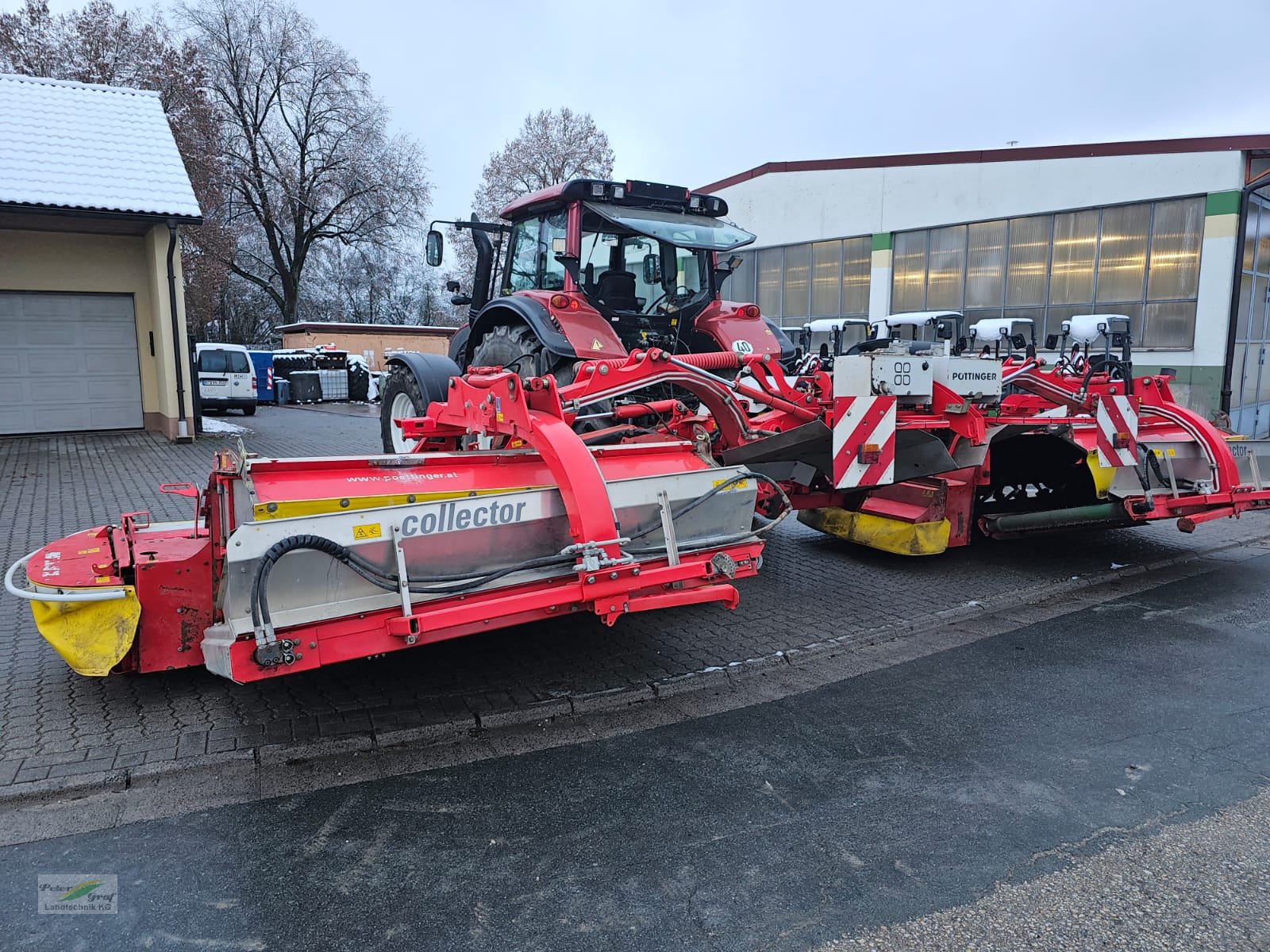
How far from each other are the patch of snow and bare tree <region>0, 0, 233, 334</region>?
8925mm

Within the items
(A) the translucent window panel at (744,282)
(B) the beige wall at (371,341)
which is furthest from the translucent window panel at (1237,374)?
(B) the beige wall at (371,341)

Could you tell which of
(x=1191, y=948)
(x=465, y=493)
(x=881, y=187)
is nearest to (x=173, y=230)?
(x=465, y=493)

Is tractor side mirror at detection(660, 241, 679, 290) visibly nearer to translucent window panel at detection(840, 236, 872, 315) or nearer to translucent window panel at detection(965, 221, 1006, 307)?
translucent window panel at detection(965, 221, 1006, 307)

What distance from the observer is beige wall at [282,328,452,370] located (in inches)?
1142

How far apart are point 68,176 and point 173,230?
59.8 inches

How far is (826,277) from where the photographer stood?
→ 74.7 ft

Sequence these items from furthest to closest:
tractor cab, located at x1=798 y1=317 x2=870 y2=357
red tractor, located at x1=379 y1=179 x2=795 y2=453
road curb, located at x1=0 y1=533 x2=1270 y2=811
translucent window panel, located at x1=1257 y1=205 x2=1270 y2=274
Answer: translucent window panel, located at x1=1257 y1=205 x2=1270 y2=274 < tractor cab, located at x1=798 y1=317 x2=870 y2=357 < red tractor, located at x1=379 y1=179 x2=795 y2=453 < road curb, located at x1=0 y1=533 x2=1270 y2=811

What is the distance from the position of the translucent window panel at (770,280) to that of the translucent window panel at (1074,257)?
7508 millimetres

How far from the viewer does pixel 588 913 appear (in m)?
2.47

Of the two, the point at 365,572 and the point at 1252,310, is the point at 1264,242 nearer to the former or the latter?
the point at 1252,310

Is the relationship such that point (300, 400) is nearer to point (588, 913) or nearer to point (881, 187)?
point (881, 187)

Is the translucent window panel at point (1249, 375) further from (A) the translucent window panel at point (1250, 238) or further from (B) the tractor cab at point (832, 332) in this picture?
(B) the tractor cab at point (832, 332)

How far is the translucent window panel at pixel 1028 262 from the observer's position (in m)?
18.5

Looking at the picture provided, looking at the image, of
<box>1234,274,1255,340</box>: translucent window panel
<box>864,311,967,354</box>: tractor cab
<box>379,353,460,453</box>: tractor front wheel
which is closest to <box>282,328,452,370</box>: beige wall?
<box>864,311,967,354</box>: tractor cab
